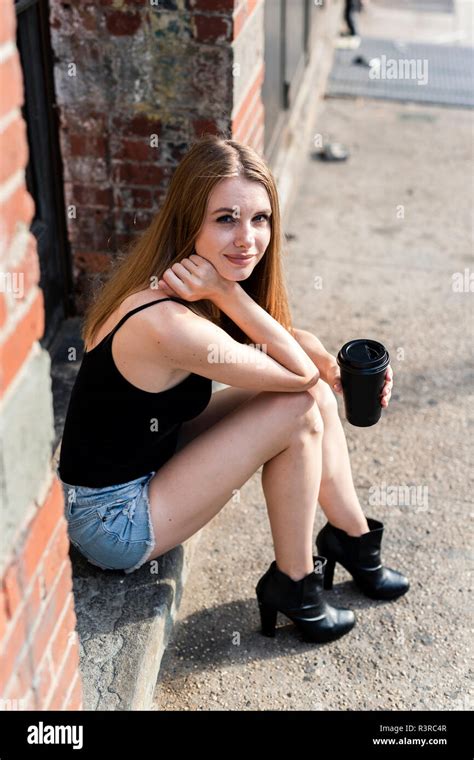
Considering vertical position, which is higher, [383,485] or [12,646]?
[12,646]

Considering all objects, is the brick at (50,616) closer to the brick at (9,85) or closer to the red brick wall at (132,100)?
the brick at (9,85)

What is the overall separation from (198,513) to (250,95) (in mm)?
2049

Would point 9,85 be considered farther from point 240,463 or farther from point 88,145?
point 88,145

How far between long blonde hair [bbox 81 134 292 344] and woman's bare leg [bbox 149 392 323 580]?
1.15 ft

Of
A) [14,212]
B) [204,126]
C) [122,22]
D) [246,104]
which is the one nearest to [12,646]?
[14,212]

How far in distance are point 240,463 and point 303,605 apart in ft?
1.66

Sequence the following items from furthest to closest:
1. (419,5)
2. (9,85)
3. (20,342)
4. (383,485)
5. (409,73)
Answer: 1. (419,5)
2. (409,73)
3. (383,485)
4. (20,342)
5. (9,85)

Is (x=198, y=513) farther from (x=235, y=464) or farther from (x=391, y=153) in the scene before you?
(x=391, y=153)

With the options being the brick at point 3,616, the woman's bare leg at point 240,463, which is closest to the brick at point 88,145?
the woman's bare leg at point 240,463

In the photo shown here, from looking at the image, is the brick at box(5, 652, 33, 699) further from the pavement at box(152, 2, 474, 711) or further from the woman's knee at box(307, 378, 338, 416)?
the woman's knee at box(307, 378, 338, 416)

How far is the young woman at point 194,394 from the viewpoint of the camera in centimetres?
270

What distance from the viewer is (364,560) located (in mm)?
3129

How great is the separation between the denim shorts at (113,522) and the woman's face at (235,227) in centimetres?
69

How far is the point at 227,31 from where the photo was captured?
11.7 ft
